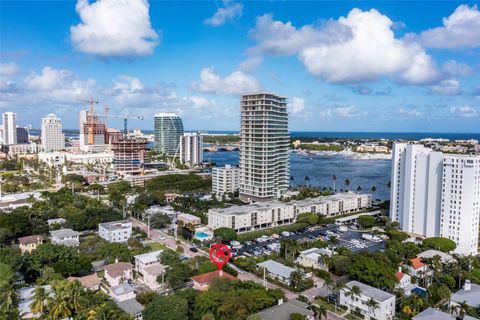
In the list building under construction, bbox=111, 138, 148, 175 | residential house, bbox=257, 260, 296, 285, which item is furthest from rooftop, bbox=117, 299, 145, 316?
building under construction, bbox=111, 138, 148, 175

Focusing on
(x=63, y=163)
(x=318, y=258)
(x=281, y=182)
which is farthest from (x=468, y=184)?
(x=63, y=163)

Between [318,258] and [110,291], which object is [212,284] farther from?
[318,258]

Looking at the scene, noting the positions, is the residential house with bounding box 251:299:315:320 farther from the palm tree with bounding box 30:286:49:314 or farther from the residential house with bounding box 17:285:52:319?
the residential house with bounding box 17:285:52:319

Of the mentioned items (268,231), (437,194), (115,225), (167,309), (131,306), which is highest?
(437,194)

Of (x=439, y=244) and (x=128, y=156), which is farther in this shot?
(x=128, y=156)

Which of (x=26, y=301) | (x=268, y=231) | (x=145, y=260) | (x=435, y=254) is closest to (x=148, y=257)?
(x=145, y=260)

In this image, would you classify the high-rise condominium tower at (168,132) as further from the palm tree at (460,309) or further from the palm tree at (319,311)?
the palm tree at (460,309)

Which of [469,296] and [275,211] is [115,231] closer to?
[275,211]
